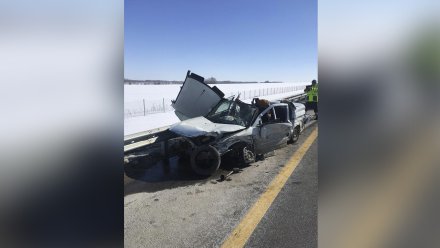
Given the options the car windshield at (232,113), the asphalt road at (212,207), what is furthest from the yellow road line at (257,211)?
the car windshield at (232,113)

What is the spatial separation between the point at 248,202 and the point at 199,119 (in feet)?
6.84

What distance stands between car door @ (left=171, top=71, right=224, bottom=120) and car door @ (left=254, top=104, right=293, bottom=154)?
0.80 metres

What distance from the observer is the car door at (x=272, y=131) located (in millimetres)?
4797

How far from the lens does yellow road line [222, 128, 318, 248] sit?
2.26 m

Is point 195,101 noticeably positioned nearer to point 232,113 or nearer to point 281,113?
point 232,113

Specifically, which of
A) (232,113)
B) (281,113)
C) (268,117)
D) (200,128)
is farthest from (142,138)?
(281,113)

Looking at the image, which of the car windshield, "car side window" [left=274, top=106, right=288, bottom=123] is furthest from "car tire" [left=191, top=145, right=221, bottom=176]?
"car side window" [left=274, top=106, right=288, bottom=123]

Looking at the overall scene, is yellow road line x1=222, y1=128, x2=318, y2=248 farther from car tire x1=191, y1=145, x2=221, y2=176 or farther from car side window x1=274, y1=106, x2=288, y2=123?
car side window x1=274, y1=106, x2=288, y2=123

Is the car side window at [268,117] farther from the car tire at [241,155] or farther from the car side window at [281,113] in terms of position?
Answer: the car tire at [241,155]

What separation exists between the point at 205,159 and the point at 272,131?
1.39 metres

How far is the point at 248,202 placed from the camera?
299cm
